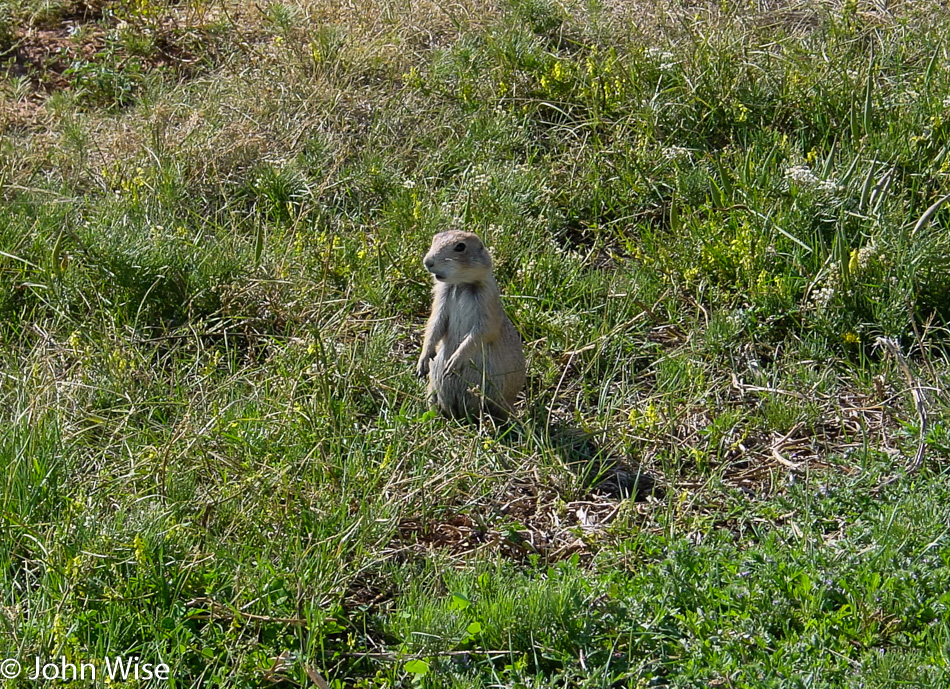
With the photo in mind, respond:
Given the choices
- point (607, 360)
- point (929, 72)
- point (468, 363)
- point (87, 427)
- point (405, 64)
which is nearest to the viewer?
point (87, 427)

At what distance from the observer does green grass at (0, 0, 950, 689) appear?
4.04 meters

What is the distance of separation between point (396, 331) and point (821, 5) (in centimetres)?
418

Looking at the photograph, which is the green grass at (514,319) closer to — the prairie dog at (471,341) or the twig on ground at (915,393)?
the twig on ground at (915,393)

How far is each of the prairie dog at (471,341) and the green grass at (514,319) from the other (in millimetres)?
170

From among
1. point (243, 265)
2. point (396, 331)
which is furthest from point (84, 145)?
point (396, 331)

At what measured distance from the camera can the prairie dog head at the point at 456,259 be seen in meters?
5.28

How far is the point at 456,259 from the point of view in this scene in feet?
17.3

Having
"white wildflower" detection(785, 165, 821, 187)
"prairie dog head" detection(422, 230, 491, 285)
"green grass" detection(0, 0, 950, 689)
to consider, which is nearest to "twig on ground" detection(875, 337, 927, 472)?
"green grass" detection(0, 0, 950, 689)

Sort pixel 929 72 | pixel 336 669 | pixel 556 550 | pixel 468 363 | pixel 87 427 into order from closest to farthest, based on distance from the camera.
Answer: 1. pixel 336 669
2. pixel 556 550
3. pixel 87 427
4. pixel 468 363
5. pixel 929 72

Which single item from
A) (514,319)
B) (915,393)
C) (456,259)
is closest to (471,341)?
(456,259)

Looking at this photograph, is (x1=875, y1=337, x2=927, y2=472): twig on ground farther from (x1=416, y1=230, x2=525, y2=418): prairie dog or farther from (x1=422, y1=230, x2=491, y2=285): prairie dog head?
(x1=422, y1=230, x2=491, y2=285): prairie dog head

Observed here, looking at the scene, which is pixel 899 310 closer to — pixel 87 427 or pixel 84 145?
pixel 87 427

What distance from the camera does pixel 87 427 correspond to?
16.4 ft

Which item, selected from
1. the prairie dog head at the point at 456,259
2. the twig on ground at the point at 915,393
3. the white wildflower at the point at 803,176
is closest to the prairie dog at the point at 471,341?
the prairie dog head at the point at 456,259
